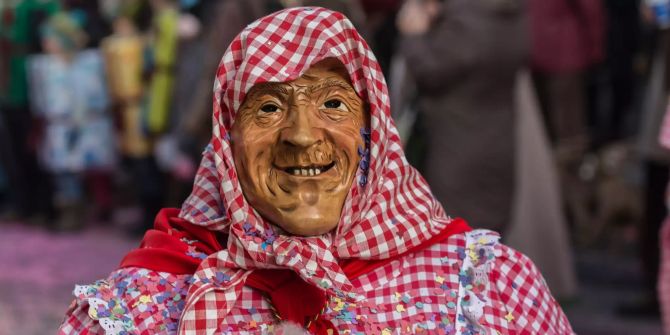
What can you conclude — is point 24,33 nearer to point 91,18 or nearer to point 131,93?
point 91,18

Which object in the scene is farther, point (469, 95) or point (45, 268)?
point (45, 268)

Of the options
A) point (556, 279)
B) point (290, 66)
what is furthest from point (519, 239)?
point (290, 66)

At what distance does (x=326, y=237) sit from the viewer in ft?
8.07

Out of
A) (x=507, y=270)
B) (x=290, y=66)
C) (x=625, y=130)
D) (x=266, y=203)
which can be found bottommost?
(x=625, y=130)

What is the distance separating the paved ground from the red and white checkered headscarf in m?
3.15

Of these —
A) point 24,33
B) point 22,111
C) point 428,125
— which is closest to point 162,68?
point 24,33

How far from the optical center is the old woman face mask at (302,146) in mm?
2416

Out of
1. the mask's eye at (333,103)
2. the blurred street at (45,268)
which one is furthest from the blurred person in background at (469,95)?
the mask's eye at (333,103)

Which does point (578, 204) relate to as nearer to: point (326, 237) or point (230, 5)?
point (230, 5)

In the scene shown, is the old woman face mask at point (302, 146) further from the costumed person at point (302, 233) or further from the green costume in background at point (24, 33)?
the green costume in background at point (24, 33)

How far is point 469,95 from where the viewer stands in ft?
16.7

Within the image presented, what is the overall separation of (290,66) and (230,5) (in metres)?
3.41

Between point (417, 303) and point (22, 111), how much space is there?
7.06m

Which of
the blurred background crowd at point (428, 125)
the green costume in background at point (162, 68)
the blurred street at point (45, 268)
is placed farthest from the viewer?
the green costume in background at point (162, 68)
